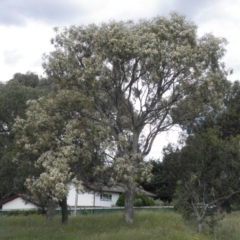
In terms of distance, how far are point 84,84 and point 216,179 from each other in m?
7.70

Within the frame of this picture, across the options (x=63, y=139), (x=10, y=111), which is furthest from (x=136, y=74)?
(x=10, y=111)

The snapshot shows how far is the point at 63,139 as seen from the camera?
24281mm

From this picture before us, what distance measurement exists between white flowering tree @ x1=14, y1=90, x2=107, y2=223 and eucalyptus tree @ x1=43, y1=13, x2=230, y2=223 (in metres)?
0.93

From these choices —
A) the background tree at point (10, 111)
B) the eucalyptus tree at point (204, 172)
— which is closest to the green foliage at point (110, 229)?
the eucalyptus tree at point (204, 172)

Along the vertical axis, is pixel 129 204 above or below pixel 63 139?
below

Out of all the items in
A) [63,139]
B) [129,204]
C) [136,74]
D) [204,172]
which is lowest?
[129,204]

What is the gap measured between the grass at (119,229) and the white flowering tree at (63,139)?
182cm

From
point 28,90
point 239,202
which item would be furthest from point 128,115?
point 28,90

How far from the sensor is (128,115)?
88.7ft

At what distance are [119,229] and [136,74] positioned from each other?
742 centimetres

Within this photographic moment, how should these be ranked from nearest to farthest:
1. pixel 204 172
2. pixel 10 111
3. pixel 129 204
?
pixel 204 172 < pixel 129 204 < pixel 10 111

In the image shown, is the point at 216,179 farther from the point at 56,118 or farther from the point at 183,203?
the point at 56,118

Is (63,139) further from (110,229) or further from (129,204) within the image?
(129,204)

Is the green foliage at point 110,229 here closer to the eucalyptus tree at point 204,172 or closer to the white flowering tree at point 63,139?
the eucalyptus tree at point 204,172
